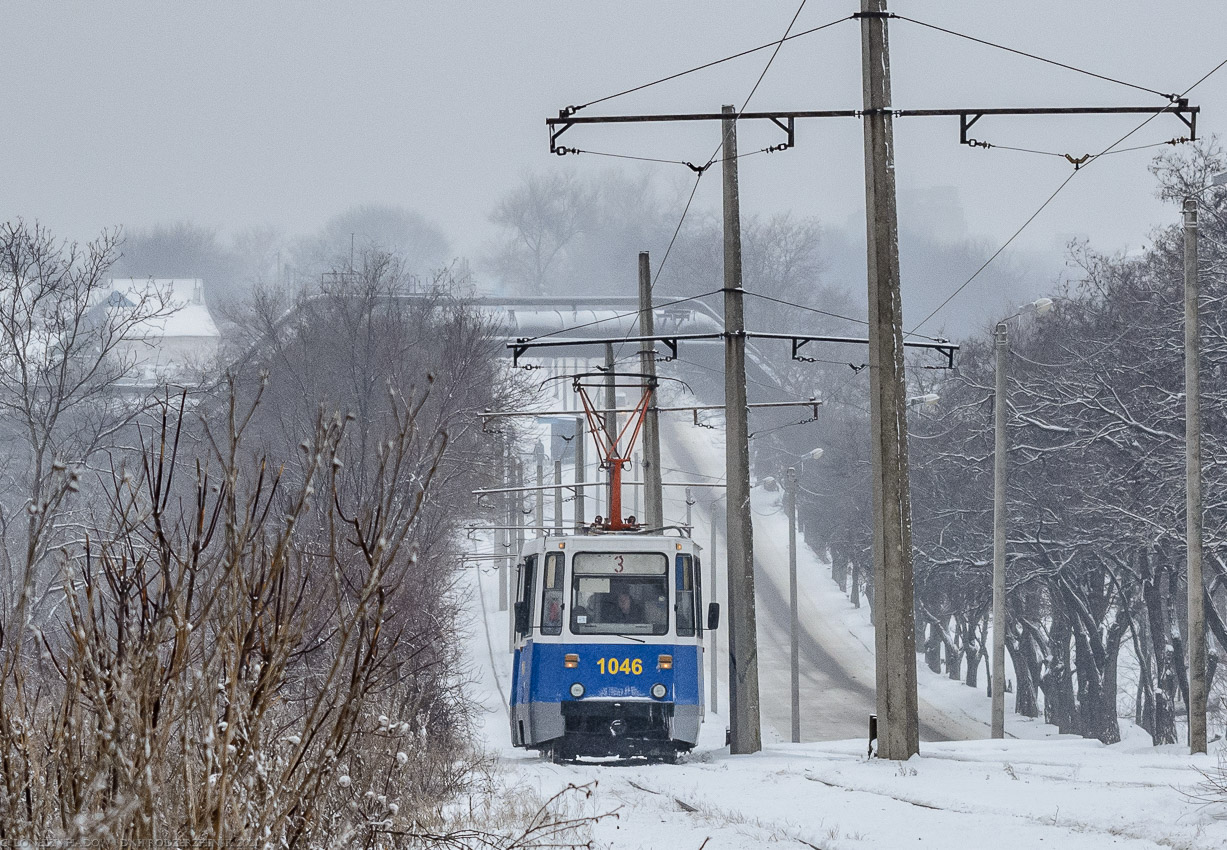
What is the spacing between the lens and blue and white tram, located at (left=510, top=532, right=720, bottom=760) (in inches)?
803

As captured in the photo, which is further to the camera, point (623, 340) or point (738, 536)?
point (738, 536)

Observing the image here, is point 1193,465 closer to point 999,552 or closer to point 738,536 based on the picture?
point 738,536

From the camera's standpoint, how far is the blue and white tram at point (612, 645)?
20.4 meters

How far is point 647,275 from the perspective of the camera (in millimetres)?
33812

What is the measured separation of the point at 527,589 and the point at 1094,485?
1878 cm

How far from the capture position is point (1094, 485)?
118ft

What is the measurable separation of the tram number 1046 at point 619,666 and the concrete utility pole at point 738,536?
1796mm

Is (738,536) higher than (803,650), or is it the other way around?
(738,536)

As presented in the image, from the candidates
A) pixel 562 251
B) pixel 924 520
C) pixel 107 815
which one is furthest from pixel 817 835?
pixel 562 251

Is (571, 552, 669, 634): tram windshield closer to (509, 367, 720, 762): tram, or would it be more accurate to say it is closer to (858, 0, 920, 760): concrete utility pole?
(509, 367, 720, 762): tram

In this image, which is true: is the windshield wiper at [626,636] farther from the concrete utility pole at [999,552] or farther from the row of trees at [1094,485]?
the row of trees at [1094,485]

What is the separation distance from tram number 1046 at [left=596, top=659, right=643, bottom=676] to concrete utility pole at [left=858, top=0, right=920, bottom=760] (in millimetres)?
5417

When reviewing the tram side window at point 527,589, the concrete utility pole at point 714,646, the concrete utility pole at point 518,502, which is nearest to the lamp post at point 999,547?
the concrete utility pole at point 714,646

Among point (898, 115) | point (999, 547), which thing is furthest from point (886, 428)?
point (999, 547)
